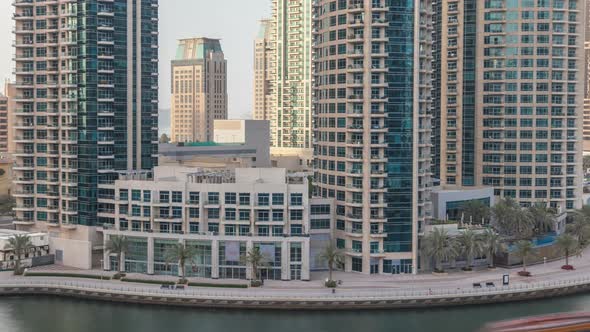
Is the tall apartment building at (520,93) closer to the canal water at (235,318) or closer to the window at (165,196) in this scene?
the canal water at (235,318)

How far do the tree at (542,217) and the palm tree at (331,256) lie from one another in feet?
100

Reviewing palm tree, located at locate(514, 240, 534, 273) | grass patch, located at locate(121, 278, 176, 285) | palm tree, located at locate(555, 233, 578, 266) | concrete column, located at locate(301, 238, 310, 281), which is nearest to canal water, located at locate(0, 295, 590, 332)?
grass patch, located at locate(121, 278, 176, 285)

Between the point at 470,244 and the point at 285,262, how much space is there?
2022 centimetres

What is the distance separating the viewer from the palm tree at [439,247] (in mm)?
96062

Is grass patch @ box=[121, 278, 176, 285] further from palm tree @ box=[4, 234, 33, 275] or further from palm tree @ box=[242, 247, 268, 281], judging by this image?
palm tree @ box=[4, 234, 33, 275]

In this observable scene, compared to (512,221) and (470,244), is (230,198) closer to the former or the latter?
(470,244)

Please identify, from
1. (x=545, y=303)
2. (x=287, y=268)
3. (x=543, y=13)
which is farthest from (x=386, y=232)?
(x=543, y=13)

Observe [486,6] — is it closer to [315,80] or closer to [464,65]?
Result: [464,65]

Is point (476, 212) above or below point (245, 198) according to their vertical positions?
below

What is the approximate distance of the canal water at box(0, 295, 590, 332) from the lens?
3140 inches

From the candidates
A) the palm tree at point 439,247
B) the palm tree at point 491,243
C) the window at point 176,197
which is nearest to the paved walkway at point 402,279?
the palm tree at point 439,247

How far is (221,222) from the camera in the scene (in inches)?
3780

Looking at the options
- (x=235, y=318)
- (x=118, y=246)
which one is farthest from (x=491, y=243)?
(x=118, y=246)

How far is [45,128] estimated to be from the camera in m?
108
